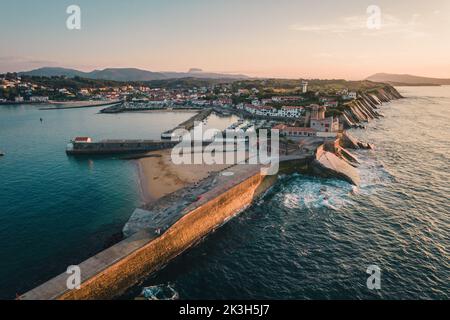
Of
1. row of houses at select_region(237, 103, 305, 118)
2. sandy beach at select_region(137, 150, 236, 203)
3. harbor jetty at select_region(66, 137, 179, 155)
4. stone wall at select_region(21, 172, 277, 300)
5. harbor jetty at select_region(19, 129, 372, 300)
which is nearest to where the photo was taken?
stone wall at select_region(21, 172, 277, 300)

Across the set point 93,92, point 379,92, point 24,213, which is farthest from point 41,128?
point 379,92

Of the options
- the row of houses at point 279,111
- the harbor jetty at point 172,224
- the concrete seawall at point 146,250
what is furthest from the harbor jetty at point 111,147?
the row of houses at point 279,111

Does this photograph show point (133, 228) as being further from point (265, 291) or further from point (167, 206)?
point (265, 291)

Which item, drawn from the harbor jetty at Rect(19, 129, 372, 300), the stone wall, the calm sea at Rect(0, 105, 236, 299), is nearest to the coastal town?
the harbor jetty at Rect(19, 129, 372, 300)

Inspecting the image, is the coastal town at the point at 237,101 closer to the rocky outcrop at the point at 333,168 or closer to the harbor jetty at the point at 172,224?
the rocky outcrop at the point at 333,168

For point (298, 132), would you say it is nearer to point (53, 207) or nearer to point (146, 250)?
point (146, 250)

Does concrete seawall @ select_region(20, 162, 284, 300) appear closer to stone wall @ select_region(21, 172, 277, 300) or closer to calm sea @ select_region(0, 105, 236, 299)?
stone wall @ select_region(21, 172, 277, 300)

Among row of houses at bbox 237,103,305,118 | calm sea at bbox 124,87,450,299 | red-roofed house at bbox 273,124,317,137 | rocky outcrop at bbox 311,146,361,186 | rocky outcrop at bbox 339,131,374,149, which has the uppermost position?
row of houses at bbox 237,103,305,118
